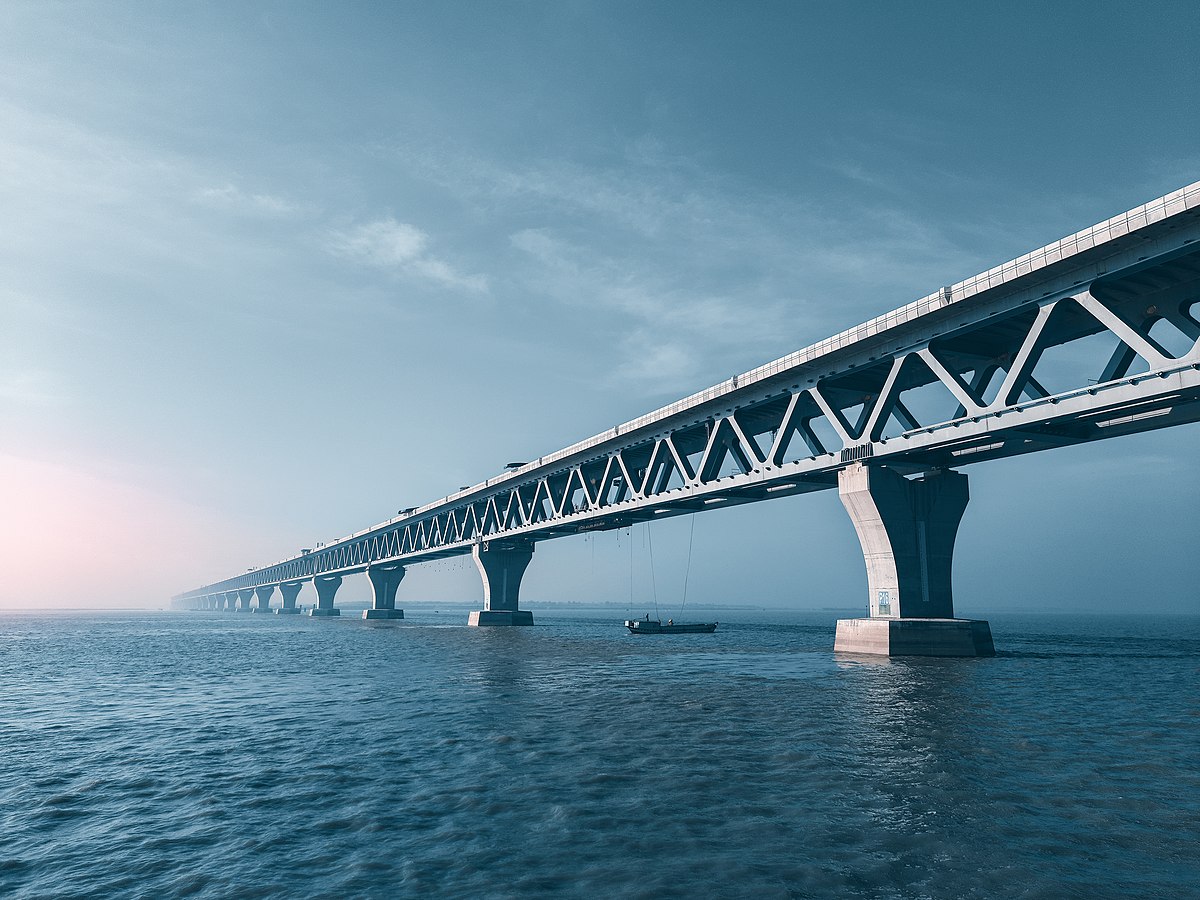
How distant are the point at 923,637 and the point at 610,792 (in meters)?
31.0

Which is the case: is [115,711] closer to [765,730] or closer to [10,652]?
[765,730]

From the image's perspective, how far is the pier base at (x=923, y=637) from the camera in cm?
4059

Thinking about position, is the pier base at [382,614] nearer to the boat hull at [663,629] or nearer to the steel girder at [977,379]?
the boat hull at [663,629]

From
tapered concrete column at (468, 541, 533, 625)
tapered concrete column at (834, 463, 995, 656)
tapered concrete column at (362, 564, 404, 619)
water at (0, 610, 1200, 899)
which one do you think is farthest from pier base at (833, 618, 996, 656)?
tapered concrete column at (362, 564, 404, 619)

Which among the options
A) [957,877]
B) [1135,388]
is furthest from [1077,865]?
[1135,388]

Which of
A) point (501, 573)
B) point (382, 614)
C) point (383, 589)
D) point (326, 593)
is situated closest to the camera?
point (501, 573)

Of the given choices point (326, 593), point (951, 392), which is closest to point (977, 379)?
point (951, 392)

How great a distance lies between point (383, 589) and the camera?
15062cm

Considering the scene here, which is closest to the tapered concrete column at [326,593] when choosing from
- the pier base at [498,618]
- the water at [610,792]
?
the pier base at [498,618]

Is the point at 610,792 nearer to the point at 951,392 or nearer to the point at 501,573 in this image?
the point at 951,392

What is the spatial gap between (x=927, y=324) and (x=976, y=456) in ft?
30.5

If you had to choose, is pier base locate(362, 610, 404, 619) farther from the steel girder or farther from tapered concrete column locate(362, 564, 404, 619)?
the steel girder

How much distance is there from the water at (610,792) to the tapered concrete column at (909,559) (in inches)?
351

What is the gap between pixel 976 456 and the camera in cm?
4303
